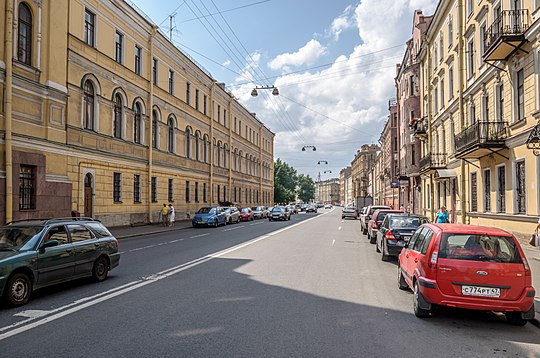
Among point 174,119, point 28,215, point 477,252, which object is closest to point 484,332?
point 477,252

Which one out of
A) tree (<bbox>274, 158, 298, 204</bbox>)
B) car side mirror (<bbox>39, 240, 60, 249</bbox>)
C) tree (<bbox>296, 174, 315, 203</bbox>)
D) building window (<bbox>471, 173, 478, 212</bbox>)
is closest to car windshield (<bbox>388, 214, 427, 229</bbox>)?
building window (<bbox>471, 173, 478, 212</bbox>)

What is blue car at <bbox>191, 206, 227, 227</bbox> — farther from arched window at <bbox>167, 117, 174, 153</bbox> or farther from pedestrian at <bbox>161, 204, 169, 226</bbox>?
arched window at <bbox>167, 117, 174, 153</bbox>

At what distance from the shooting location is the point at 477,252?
646 centimetres

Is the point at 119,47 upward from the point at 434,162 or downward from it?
upward

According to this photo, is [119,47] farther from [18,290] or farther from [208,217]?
[18,290]

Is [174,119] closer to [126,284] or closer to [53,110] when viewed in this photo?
[53,110]

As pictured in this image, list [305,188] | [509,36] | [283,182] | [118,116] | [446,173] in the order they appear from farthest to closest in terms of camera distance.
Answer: [305,188] → [283,182] → [118,116] → [446,173] → [509,36]

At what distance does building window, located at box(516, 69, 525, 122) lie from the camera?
53.0ft

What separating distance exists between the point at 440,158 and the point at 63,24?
24.0m

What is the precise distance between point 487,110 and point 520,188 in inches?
205

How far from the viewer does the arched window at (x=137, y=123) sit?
28.5 metres

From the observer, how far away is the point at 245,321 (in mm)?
6180

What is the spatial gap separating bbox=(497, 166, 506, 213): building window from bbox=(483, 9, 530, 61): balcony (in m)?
4.67

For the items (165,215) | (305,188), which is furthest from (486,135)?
(305,188)
